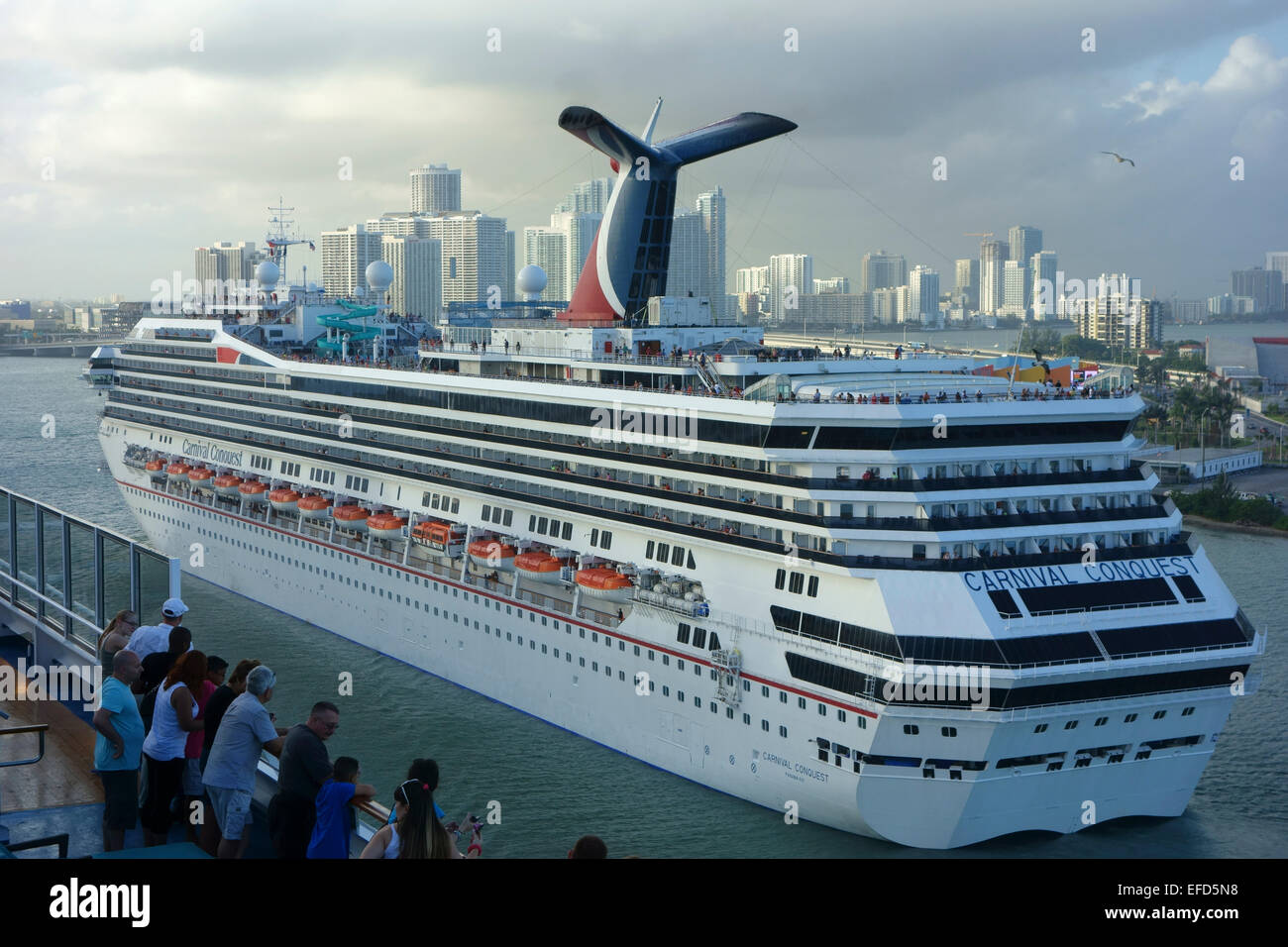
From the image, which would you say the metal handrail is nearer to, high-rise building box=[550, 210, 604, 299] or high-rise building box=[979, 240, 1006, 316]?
high-rise building box=[550, 210, 604, 299]

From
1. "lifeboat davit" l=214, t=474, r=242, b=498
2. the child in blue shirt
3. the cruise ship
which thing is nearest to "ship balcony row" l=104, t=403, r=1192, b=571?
the cruise ship

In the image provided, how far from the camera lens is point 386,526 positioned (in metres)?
25.6

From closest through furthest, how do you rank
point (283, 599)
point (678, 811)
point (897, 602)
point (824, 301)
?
1. point (897, 602)
2. point (678, 811)
3. point (283, 599)
4. point (824, 301)

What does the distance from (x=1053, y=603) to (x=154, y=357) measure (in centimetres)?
2880

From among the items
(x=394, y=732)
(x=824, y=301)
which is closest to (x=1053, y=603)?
(x=394, y=732)

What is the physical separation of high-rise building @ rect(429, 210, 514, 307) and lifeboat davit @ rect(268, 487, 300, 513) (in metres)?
34.1

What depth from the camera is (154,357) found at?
122 ft

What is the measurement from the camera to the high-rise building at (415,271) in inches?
2357

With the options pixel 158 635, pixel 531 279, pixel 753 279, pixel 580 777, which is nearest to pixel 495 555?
pixel 580 777

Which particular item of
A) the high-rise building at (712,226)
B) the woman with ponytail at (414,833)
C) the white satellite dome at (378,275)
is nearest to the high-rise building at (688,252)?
the high-rise building at (712,226)

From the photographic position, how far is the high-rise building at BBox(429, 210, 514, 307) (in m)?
62.8

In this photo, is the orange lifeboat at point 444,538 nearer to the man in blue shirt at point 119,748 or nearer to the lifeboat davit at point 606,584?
the lifeboat davit at point 606,584

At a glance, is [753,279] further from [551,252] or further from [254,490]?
[254,490]
